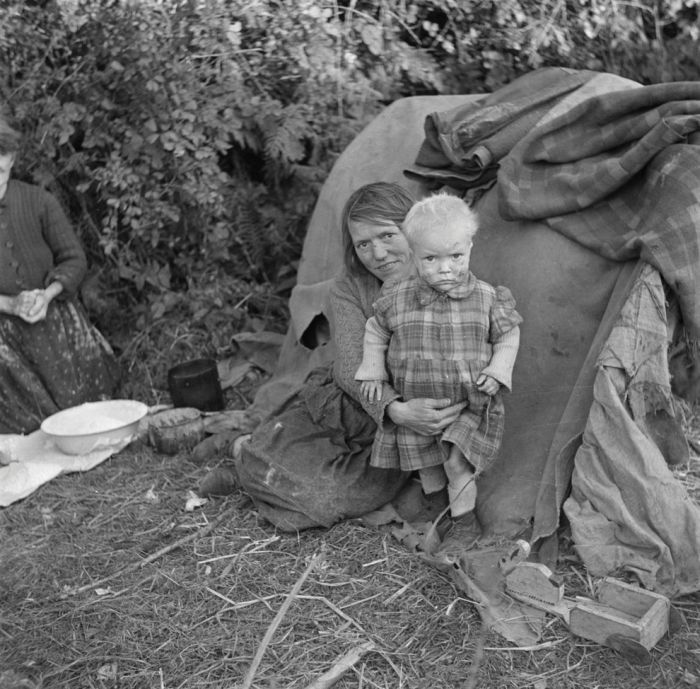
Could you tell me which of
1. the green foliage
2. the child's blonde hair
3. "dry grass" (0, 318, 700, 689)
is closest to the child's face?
the child's blonde hair

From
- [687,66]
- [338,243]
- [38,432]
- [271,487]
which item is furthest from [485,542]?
[687,66]

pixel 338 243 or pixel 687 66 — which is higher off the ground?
pixel 687 66

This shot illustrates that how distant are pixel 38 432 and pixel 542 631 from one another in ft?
8.81

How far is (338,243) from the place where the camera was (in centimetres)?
425

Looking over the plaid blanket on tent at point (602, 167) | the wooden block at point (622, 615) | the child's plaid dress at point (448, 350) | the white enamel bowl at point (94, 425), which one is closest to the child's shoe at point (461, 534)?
the child's plaid dress at point (448, 350)

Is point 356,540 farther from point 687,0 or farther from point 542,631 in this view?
point 687,0

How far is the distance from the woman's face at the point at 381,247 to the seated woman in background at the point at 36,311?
1826 millimetres

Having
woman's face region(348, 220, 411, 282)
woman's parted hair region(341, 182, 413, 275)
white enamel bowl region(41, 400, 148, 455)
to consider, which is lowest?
white enamel bowl region(41, 400, 148, 455)

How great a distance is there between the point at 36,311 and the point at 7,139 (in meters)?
0.80

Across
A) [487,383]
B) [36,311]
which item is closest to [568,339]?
[487,383]

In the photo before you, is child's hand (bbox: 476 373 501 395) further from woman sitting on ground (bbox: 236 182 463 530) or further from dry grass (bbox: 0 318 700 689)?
dry grass (bbox: 0 318 700 689)

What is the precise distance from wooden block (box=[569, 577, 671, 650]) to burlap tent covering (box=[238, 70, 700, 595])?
14 cm

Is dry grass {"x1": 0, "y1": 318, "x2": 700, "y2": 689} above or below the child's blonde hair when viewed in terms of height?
below

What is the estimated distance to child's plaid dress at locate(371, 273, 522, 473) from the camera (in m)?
2.85
